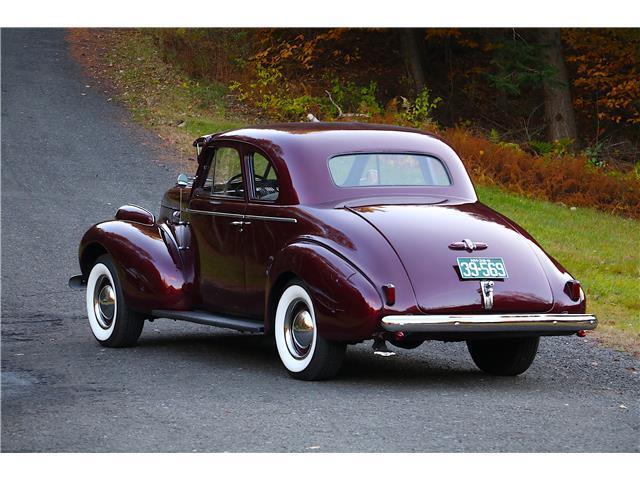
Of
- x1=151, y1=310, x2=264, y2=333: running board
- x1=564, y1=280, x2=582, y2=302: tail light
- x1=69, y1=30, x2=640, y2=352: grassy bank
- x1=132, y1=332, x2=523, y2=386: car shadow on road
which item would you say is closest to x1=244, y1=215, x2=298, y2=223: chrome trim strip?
x1=151, y1=310, x2=264, y2=333: running board

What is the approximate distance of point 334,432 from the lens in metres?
6.72

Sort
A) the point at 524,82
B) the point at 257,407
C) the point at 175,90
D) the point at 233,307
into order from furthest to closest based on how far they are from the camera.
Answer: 1. the point at 175,90
2. the point at 524,82
3. the point at 233,307
4. the point at 257,407

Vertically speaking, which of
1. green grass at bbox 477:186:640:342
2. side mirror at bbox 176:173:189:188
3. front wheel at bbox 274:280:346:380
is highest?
side mirror at bbox 176:173:189:188

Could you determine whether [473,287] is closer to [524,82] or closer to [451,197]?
[451,197]

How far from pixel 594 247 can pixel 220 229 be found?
8.88 meters

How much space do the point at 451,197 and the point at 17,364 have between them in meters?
3.62

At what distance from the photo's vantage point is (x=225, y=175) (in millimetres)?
9734

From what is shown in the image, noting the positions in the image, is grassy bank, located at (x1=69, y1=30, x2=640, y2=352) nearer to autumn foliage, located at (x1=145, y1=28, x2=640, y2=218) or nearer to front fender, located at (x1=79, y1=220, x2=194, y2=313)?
autumn foliage, located at (x1=145, y1=28, x2=640, y2=218)

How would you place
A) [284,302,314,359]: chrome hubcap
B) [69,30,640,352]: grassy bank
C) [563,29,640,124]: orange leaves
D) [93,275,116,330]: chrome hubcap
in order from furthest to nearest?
[563,29,640,124]: orange leaves, [69,30,640,352]: grassy bank, [93,275,116,330]: chrome hubcap, [284,302,314,359]: chrome hubcap

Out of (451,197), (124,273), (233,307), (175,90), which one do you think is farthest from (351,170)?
(175,90)

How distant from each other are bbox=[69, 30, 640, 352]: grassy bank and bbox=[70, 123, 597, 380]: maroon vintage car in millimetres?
2686

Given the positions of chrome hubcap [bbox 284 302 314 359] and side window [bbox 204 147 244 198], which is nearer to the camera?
chrome hubcap [bbox 284 302 314 359]

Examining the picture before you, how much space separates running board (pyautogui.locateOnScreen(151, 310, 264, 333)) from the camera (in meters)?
8.92

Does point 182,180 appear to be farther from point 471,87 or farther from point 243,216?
point 471,87
